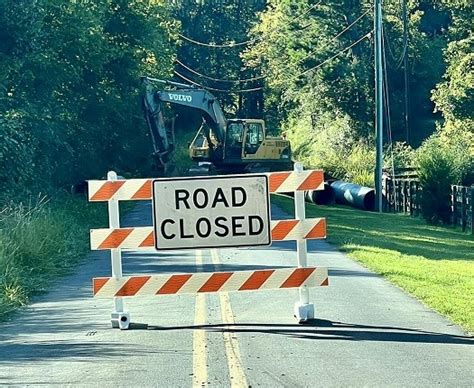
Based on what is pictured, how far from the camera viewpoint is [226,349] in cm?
998

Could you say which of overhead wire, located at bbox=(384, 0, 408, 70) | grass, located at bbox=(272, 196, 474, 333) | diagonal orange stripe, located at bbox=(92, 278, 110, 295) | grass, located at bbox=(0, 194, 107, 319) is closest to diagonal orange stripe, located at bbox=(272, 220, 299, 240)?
diagonal orange stripe, located at bbox=(92, 278, 110, 295)

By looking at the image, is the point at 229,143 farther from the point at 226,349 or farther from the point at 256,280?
the point at 226,349

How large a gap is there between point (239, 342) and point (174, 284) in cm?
113

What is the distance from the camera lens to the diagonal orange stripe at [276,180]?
1123cm

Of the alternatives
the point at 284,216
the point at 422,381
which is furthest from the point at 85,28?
the point at 422,381

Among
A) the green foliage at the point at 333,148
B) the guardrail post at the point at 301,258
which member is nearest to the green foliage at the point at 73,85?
the green foliage at the point at 333,148

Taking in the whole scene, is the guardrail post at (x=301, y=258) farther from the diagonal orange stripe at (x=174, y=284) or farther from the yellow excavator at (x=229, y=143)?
the yellow excavator at (x=229, y=143)

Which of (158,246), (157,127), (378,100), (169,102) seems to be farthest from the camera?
(169,102)

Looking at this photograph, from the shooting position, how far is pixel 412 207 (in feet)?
122

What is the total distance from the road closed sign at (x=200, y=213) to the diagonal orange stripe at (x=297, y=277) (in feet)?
1.99

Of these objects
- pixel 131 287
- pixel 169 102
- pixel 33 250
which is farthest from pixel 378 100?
pixel 131 287

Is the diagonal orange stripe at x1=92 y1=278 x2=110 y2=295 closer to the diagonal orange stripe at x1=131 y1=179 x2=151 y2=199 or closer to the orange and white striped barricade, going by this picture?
the orange and white striped barricade

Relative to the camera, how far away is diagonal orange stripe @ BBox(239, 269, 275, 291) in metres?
11.1

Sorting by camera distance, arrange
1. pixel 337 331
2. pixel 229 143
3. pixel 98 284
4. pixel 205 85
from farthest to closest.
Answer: pixel 205 85 → pixel 229 143 → pixel 98 284 → pixel 337 331
